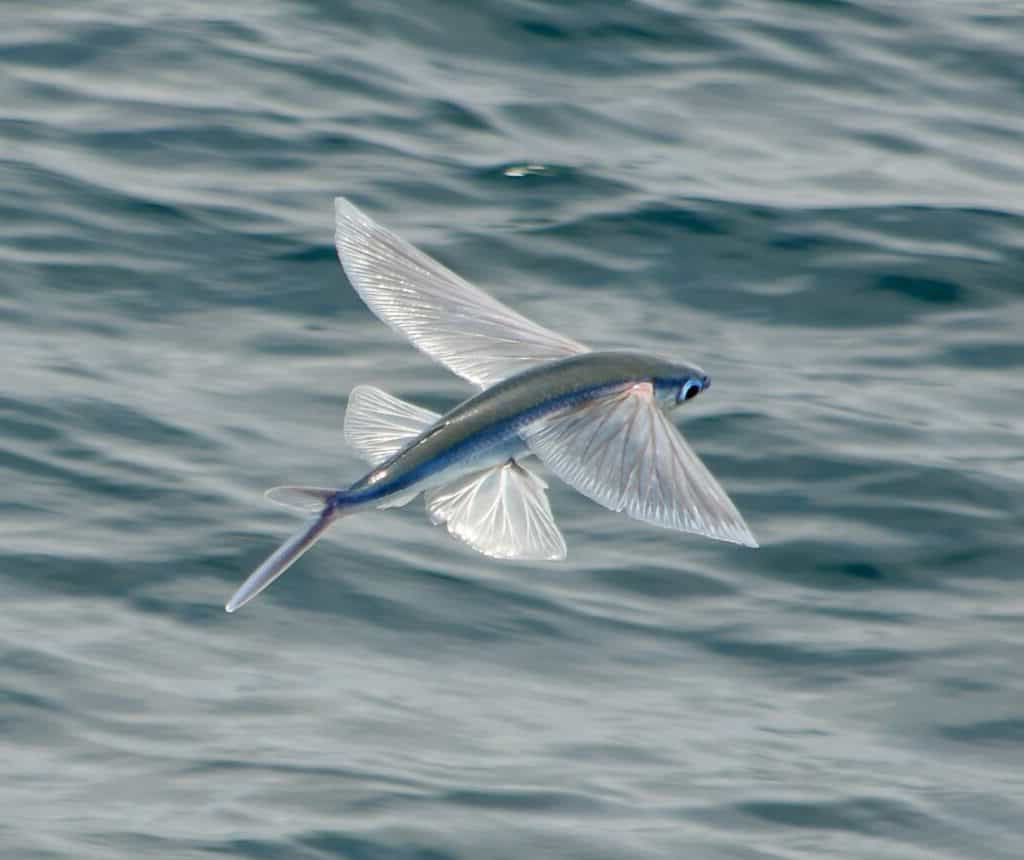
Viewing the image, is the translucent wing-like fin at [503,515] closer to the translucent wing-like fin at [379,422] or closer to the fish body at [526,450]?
the fish body at [526,450]

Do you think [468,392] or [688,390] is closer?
[688,390]

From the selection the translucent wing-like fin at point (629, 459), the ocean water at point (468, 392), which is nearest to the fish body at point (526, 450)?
the translucent wing-like fin at point (629, 459)

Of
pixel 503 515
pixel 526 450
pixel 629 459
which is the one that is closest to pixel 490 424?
pixel 526 450

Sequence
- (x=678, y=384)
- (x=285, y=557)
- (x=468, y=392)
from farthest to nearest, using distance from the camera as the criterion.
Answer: (x=468, y=392) < (x=678, y=384) < (x=285, y=557)

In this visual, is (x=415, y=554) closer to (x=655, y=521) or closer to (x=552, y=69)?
(x=655, y=521)

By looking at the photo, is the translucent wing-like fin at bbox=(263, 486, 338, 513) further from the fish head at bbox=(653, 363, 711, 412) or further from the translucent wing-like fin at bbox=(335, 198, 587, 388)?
the fish head at bbox=(653, 363, 711, 412)

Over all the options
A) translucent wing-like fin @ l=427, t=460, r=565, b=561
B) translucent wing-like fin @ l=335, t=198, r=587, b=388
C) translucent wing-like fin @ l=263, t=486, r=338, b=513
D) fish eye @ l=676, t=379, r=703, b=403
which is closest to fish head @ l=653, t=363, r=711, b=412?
fish eye @ l=676, t=379, r=703, b=403

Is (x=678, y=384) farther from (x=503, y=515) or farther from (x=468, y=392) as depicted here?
(x=468, y=392)
